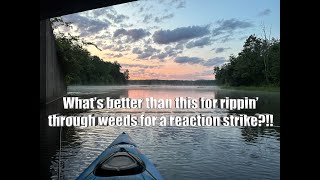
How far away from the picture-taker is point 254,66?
5891 centimetres

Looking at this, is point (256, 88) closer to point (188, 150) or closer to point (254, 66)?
point (254, 66)

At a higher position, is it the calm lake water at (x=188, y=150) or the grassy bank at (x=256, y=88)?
the grassy bank at (x=256, y=88)

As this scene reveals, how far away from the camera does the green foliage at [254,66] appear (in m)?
55.3

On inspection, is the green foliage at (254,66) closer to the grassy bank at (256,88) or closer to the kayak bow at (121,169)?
the grassy bank at (256,88)

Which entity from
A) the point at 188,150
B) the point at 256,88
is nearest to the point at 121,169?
the point at 188,150

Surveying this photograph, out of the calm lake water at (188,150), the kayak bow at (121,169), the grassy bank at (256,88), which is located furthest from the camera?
the grassy bank at (256,88)

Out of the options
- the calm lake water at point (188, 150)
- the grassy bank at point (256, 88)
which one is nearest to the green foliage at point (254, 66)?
the grassy bank at point (256, 88)

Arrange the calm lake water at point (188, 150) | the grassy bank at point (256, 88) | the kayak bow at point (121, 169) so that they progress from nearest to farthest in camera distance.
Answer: the kayak bow at point (121, 169), the calm lake water at point (188, 150), the grassy bank at point (256, 88)

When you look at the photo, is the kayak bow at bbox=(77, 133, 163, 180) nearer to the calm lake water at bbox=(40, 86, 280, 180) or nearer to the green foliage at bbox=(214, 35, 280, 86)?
the calm lake water at bbox=(40, 86, 280, 180)

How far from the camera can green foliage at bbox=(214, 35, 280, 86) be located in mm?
55344
